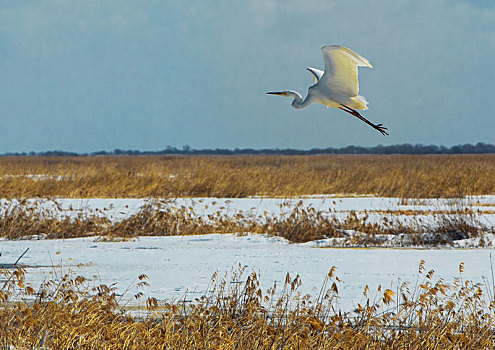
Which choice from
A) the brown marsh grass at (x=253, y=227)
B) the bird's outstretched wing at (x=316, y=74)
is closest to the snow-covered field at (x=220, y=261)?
the brown marsh grass at (x=253, y=227)

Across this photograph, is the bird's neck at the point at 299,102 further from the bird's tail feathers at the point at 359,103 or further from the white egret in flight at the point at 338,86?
the bird's tail feathers at the point at 359,103

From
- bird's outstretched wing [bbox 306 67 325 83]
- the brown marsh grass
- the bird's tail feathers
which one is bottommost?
the brown marsh grass

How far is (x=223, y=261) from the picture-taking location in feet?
26.8

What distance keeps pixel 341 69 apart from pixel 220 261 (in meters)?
2.99

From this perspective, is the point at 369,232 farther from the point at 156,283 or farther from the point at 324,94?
the point at 156,283

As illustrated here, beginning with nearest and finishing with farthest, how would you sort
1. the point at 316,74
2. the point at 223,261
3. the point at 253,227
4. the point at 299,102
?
the point at 299,102
the point at 316,74
the point at 223,261
the point at 253,227

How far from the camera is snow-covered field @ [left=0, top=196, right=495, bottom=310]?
22.0ft

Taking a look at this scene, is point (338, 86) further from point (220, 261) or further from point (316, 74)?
point (220, 261)

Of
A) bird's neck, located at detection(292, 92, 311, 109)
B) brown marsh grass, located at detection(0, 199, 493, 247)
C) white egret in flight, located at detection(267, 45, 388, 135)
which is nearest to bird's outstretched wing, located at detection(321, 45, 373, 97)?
white egret in flight, located at detection(267, 45, 388, 135)

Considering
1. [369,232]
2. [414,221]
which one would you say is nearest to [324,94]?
[369,232]

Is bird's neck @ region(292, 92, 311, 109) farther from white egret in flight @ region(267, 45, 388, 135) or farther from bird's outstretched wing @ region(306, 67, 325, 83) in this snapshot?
bird's outstretched wing @ region(306, 67, 325, 83)

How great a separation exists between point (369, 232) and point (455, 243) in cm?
142

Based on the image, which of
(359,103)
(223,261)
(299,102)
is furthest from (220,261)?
(359,103)

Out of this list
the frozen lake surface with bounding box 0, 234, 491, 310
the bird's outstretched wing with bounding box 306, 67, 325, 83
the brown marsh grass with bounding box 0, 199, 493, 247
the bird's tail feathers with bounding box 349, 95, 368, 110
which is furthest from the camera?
the brown marsh grass with bounding box 0, 199, 493, 247
